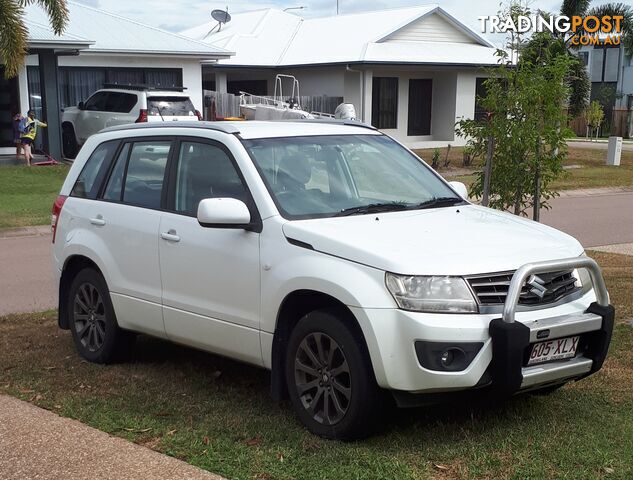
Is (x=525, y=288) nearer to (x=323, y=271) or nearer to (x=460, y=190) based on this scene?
(x=323, y=271)

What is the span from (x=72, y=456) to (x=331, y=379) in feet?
4.80

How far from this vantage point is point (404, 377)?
14.6 feet

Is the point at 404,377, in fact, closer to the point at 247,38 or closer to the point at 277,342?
the point at 277,342

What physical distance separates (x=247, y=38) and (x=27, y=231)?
23855mm

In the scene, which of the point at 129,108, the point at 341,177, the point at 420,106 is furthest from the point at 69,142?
the point at 341,177

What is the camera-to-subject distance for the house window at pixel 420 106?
3531cm

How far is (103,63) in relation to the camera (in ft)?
91.2

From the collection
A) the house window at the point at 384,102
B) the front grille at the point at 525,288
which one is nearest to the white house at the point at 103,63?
the house window at the point at 384,102

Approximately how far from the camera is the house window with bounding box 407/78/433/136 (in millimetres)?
35312

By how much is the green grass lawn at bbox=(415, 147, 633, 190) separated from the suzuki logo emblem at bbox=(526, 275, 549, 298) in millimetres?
14897

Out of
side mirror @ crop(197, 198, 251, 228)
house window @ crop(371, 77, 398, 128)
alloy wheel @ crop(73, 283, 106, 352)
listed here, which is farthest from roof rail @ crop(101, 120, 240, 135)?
house window @ crop(371, 77, 398, 128)

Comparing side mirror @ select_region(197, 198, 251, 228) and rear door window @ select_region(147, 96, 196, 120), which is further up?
side mirror @ select_region(197, 198, 251, 228)

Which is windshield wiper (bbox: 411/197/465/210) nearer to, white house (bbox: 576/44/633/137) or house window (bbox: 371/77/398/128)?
house window (bbox: 371/77/398/128)

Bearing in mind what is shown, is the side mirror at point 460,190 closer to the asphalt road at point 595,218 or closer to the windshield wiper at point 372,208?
the windshield wiper at point 372,208
